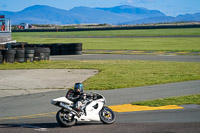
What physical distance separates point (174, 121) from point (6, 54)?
65.9ft

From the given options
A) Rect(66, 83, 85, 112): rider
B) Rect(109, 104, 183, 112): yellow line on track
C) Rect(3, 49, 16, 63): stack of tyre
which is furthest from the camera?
Rect(3, 49, 16, 63): stack of tyre

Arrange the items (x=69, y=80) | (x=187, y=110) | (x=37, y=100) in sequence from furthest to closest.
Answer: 1. (x=69, y=80)
2. (x=37, y=100)
3. (x=187, y=110)

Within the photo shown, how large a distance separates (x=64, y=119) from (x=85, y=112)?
61 cm

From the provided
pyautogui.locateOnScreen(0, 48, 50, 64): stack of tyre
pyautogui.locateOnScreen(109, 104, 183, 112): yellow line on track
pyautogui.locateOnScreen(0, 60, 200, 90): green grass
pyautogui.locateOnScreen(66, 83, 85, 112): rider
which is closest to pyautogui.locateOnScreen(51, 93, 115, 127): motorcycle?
pyautogui.locateOnScreen(66, 83, 85, 112): rider

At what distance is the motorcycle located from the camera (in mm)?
10500

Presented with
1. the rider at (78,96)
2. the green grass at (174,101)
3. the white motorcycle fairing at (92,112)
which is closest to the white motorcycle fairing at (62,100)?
the rider at (78,96)

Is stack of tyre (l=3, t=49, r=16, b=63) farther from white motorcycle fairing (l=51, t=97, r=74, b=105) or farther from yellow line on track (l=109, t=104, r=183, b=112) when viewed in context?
white motorcycle fairing (l=51, t=97, r=74, b=105)

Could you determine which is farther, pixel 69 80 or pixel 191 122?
pixel 69 80

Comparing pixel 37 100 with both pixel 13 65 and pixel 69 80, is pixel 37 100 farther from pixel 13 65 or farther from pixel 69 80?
pixel 13 65

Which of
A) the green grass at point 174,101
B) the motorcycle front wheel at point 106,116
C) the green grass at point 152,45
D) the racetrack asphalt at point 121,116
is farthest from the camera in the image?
the green grass at point 152,45

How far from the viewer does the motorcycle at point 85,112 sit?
34.4 ft

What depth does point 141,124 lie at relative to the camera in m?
10.8

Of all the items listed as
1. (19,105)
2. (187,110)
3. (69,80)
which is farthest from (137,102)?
(69,80)

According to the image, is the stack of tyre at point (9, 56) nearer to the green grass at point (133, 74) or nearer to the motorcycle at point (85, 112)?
the green grass at point (133, 74)
